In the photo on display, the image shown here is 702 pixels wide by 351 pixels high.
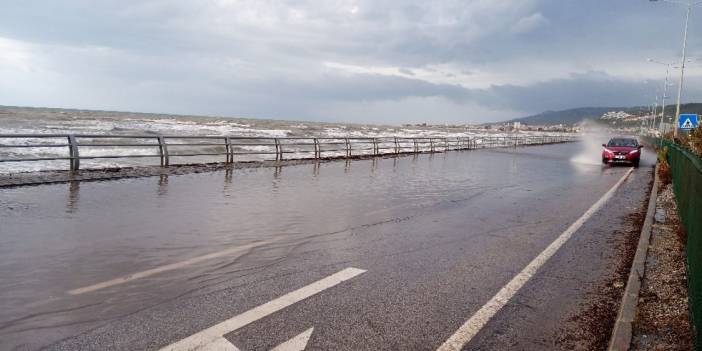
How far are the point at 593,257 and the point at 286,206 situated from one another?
5.91 metres

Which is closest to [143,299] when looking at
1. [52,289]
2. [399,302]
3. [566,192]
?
[52,289]

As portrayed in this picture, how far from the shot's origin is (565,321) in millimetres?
4434

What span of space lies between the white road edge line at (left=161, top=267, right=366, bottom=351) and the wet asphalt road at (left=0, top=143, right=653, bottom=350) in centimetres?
9

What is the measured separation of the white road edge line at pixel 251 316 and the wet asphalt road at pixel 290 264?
94 millimetres

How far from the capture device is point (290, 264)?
19.6ft

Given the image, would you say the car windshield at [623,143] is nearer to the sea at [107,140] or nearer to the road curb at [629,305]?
the sea at [107,140]

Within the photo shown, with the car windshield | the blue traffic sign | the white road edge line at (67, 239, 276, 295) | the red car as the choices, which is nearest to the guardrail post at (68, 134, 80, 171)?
the white road edge line at (67, 239, 276, 295)

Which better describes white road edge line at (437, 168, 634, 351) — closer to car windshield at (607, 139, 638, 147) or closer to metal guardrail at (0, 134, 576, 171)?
metal guardrail at (0, 134, 576, 171)

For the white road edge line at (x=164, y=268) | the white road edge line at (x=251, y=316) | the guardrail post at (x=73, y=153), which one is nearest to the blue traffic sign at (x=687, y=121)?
the white road edge line at (x=164, y=268)

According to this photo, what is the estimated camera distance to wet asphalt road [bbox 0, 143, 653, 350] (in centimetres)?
402

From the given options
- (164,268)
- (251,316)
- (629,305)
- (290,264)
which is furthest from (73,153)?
(629,305)

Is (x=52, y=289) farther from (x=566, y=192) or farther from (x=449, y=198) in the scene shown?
(x=566, y=192)

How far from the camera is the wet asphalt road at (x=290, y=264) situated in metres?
4.02

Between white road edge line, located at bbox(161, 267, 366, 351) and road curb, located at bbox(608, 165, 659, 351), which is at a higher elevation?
road curb, located at bbox(608, 165, 659, 351)
